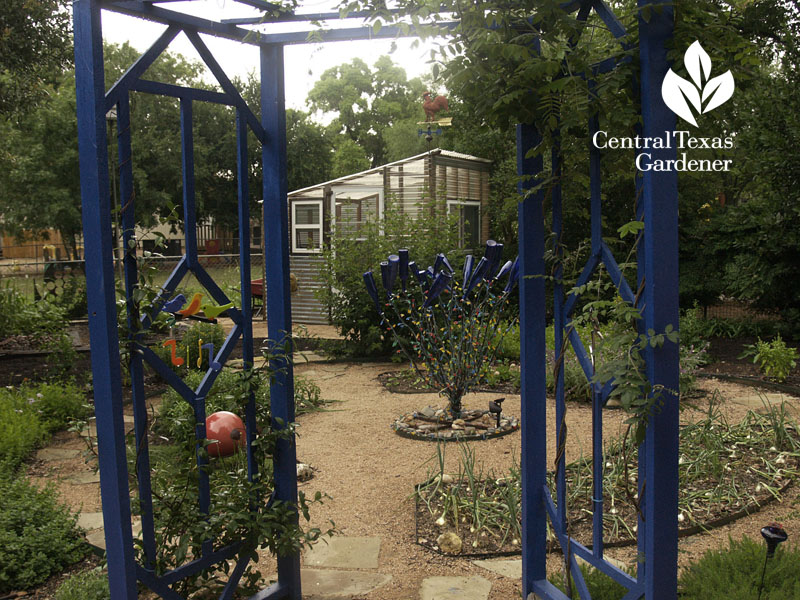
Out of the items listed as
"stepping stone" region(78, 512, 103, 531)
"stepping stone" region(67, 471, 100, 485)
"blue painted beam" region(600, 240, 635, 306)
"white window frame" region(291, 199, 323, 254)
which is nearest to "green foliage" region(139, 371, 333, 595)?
"stepping stone" region(78, 512, 103, 531)

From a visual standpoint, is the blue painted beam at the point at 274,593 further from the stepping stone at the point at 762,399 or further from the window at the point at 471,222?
the window at the point at 471,222

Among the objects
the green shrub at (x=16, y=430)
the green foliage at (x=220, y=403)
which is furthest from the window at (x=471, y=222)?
the green shrub at (x=16, y=430)

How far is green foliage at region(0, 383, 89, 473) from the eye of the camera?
16.6 feet

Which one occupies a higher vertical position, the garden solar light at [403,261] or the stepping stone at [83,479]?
the garden solar light at [403,261]

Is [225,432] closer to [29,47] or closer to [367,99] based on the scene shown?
[29,47]

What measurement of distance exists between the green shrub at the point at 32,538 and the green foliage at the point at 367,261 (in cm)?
586

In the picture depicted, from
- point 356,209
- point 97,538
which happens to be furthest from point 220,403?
point 356,209

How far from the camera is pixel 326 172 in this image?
31.3 metres

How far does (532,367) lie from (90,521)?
2.92 m

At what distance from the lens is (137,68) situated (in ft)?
7.42

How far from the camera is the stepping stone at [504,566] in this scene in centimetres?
335

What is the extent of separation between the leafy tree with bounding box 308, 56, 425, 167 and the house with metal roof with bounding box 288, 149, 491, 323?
22926 millimetres

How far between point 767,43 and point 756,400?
4.83 meters

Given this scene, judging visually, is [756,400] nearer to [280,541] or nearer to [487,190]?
[280,541]
